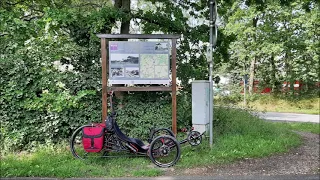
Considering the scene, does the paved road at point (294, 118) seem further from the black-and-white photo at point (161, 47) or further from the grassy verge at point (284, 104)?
the black-and-white photo at point (161, 47)

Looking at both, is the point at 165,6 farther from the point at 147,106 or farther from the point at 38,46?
the point at 38,46

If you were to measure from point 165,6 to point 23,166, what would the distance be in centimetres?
558

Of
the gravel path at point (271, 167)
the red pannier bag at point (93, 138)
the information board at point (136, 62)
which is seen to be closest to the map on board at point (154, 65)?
the information board at point (136, 62)

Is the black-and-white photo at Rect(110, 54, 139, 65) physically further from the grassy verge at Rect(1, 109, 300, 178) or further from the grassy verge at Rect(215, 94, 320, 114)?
the grassy verge at Rect(215, 94, 320, 114)

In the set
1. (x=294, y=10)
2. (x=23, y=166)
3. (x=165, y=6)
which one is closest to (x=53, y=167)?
(x=23, y=166)

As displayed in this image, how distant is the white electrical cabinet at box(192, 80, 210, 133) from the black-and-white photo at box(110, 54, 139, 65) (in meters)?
1.52

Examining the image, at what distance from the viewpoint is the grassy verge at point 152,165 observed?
5.37 m

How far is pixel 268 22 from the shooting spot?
76.1ft

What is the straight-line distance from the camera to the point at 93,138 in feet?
18.9

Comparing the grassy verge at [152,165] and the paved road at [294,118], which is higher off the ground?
the grassy verge at [152,165]

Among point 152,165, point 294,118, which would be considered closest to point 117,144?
point 152,165

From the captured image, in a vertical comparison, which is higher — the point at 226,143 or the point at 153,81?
the point at 153,81

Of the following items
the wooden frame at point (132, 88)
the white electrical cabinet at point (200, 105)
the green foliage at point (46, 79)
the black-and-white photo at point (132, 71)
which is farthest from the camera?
the white electrical cabinet at point (200, 105)

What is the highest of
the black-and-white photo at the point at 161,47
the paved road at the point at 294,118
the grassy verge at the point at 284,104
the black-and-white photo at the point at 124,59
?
the black-and-white photo at the point at 161,47
